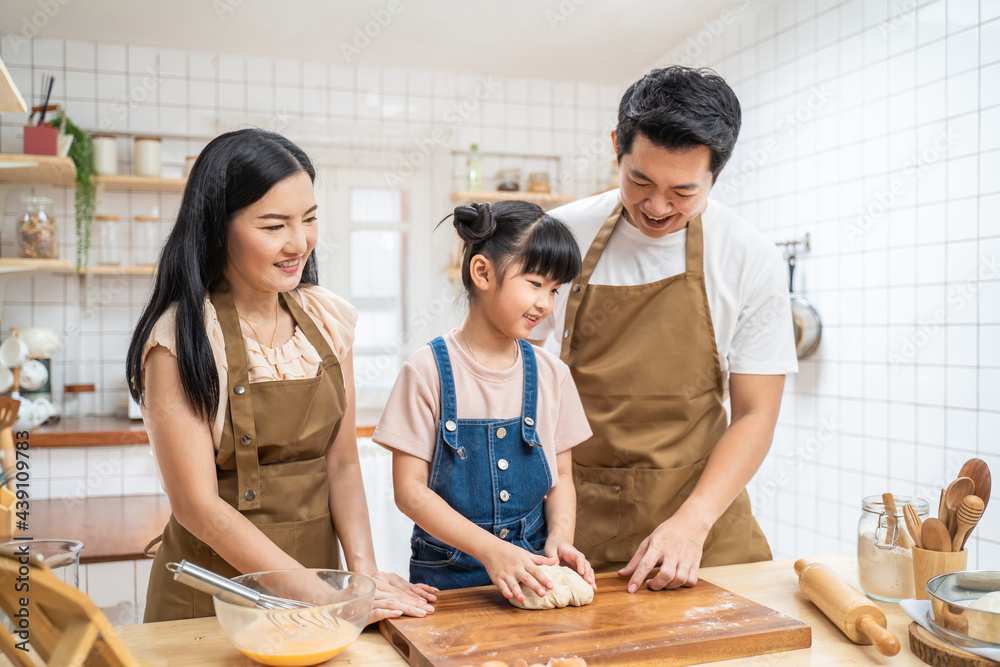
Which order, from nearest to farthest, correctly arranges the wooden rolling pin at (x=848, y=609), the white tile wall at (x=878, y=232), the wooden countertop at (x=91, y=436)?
the wooden rolling pin at (x=848, y=609), the white tile wall at (x=878, y=232), the wooden countertop at (x=91, y=436)

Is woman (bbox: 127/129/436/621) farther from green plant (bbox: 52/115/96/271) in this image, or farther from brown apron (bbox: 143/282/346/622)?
green plant (bbox: 52/115/96/271)

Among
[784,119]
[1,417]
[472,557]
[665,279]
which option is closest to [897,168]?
[784,119]

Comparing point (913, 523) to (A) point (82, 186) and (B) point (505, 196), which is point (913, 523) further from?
(A) point (82, 186)

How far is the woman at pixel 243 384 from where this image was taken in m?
1.01

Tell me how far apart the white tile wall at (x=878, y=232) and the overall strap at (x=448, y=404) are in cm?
187

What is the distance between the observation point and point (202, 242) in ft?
3.50

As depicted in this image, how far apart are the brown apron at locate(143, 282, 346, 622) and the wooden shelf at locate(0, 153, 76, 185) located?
2.39m

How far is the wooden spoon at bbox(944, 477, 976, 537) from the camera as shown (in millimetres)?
1011

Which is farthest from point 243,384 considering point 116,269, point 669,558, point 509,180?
point 509,180

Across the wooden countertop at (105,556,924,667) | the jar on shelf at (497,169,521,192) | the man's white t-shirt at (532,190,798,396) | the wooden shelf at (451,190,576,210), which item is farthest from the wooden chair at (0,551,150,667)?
the jar on shelf at (497,169,521,192)

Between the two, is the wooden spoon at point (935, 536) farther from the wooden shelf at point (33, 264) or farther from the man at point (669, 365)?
the wooden shelf at point (33, 264)

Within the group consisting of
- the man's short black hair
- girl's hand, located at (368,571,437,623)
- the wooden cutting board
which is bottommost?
the wooden cutting board

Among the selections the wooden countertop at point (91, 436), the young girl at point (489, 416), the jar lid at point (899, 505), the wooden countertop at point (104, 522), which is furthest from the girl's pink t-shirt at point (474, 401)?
the wooden countertop at point (91, 436)

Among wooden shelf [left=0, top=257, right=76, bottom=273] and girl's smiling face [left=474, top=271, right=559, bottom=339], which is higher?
wooden shelf [left=0, top=257, right=76, bottom=273]
